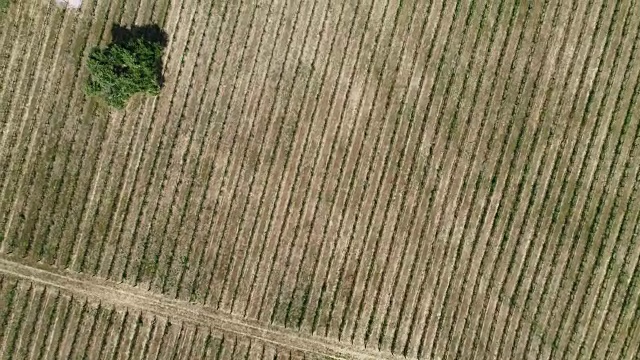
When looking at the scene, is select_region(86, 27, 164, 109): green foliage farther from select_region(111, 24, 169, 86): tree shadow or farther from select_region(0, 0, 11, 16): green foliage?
select_region(0, 0, 11, 16): green foliage

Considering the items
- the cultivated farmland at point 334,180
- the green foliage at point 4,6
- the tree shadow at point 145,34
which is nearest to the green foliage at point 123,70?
the tree shadow at point 145,34

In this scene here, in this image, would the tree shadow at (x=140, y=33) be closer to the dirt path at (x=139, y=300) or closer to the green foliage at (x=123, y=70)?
the green foliage at (x=123, y=70)

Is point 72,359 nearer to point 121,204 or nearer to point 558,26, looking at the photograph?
point 121,204

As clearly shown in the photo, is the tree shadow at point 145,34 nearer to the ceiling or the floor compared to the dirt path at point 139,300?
nearer to the ceiling

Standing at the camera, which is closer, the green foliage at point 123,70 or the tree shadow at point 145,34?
the green foliage at point 123,70

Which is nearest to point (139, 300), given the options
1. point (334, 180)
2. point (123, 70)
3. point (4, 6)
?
point (123, 70)

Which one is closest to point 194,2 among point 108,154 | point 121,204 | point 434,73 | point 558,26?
point 108,154
